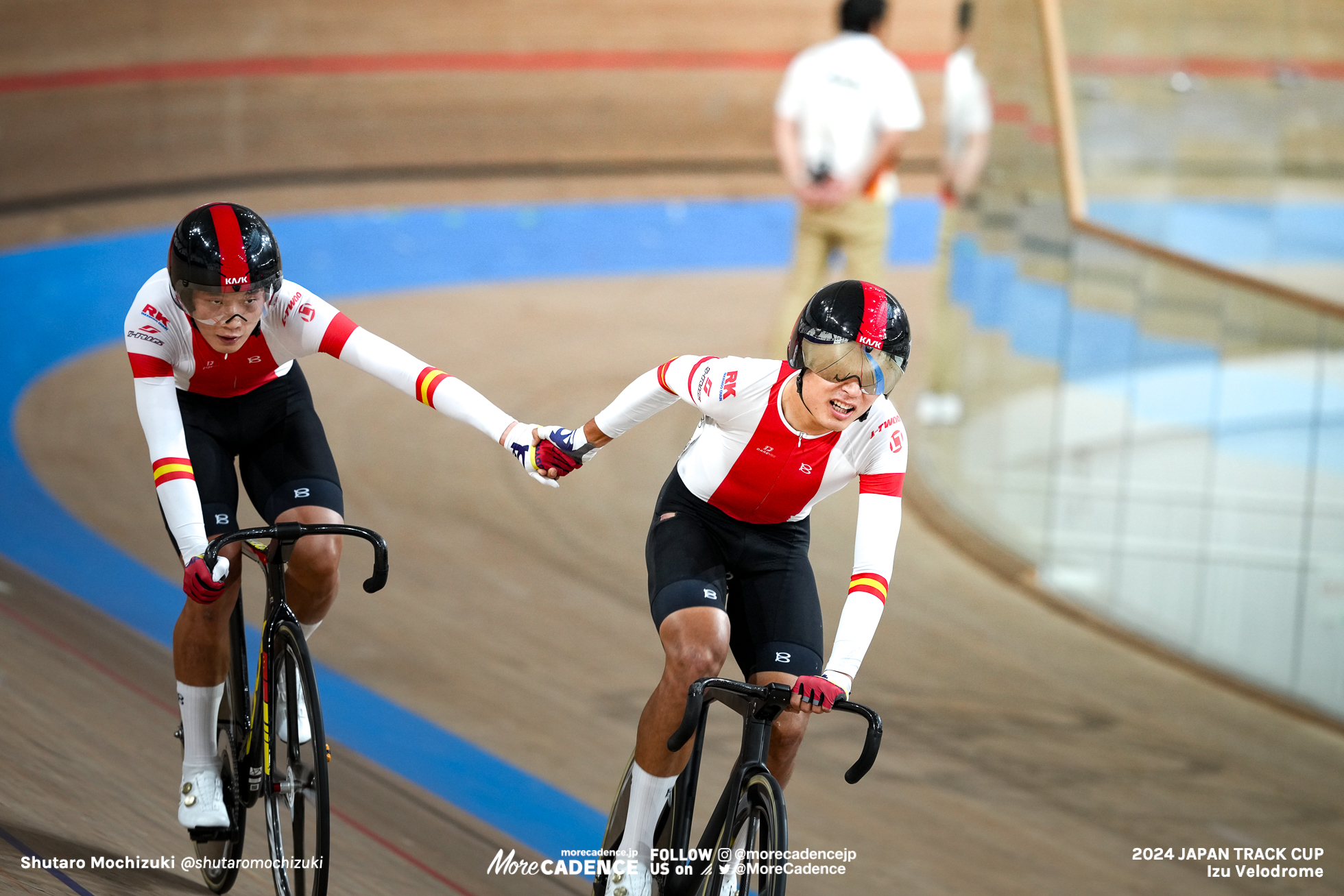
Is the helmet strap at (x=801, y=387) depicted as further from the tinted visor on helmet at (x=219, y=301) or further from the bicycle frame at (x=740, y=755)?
the tinted visor on helmet at (x=219, y=301)

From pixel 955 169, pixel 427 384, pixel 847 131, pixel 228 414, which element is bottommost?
pixel 228 414

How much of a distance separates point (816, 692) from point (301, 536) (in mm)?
1067

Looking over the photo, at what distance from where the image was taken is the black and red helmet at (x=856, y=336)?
7.93ft

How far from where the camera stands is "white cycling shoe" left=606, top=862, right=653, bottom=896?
2725 mm

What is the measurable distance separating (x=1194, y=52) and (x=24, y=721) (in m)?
7.31

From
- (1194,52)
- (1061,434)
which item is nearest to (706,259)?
(1194,52)

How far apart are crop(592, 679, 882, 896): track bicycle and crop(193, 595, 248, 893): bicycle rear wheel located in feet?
2.74

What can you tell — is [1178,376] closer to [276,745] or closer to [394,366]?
[394,366]

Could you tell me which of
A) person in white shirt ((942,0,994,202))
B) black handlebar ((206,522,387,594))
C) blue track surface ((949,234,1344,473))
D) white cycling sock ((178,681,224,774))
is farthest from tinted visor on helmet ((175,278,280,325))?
person in white shirt ((942,0,994,202))

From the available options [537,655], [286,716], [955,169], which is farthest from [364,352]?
[955,169]

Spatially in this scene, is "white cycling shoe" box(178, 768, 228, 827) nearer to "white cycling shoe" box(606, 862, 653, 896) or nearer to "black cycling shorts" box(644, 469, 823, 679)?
"white cycling shoe" box(606, 862, 653, 896)

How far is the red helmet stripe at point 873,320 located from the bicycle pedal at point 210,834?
1693 millimetres

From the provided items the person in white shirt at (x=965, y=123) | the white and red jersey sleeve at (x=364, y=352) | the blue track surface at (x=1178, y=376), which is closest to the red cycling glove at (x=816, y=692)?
the white and red jersey sleeve at (x=364, y=352)

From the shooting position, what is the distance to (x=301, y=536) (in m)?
2.74
